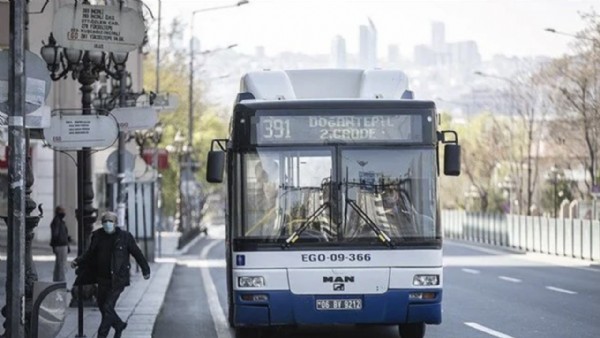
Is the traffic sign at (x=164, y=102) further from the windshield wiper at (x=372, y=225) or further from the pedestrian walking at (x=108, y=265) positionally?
the windshield wiper at (x=372, y=225)

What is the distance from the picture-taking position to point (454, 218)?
281 feet

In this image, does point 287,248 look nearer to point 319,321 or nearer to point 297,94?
point 319,321

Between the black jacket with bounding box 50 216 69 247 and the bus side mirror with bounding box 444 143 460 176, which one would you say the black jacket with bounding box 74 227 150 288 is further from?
the black jacket with bounding box 50 216 69 247

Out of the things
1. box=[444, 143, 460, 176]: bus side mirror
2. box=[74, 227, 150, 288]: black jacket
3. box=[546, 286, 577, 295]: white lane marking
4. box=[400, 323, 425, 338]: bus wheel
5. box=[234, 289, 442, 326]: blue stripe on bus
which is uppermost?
box=[444, 143, 460, 176]: bus side mirror

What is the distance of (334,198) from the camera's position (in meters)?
17.3

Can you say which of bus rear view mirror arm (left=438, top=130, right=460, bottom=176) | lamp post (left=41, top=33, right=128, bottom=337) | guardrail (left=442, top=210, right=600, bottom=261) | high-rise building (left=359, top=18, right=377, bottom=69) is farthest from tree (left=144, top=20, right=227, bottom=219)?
bus rear view mirror arm (left=438, top=130, right=460, bottom=176)

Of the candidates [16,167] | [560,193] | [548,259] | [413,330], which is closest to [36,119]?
[16,167]

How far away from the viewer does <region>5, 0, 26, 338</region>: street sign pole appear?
46.9ft

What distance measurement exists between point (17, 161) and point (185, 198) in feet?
210

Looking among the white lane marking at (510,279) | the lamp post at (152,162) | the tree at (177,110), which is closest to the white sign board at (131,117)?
the white lane marking at (510,279)

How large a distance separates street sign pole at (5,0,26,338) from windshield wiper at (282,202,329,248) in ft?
12.5

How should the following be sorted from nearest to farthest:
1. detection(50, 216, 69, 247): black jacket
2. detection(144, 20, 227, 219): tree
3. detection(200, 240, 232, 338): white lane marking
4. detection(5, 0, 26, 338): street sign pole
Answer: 1. detection(5, 0, 26, 338): street sign pole
2. detection(200, 240, 232, 338): white lane marking
3. detection(50, 216, 69, 247): black jacket
4. detection(144, 20, 227, 219): tree

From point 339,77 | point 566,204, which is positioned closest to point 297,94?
point 339,77

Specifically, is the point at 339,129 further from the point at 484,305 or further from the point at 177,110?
the point at 177,110
